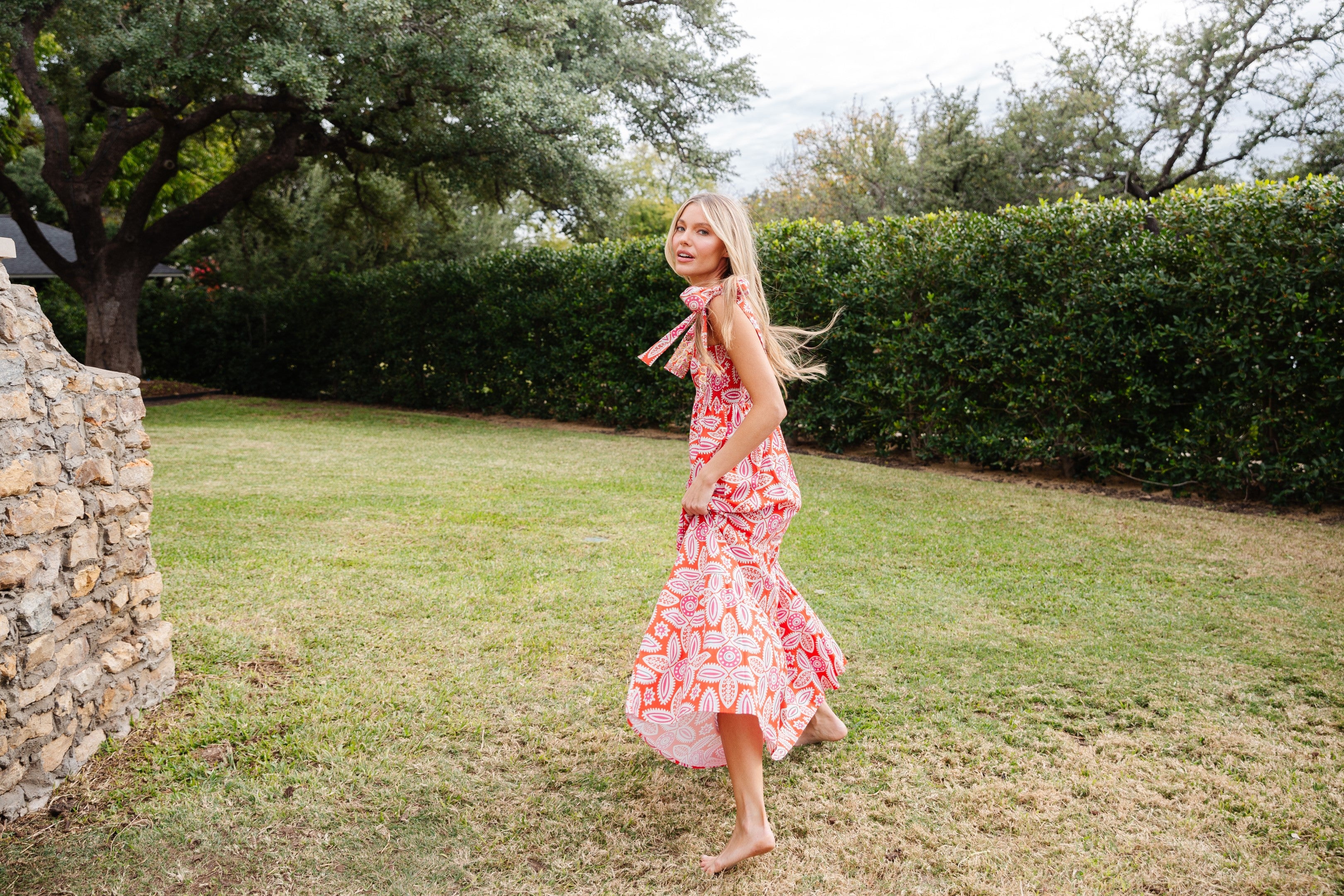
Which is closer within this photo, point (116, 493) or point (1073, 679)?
point (116, 493)

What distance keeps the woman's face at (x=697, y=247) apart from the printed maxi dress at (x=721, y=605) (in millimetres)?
85

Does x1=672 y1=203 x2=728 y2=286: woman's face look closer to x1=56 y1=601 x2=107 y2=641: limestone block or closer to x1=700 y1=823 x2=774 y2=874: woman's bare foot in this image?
x1=700 y1=823 x2=774 y2=874: woman's bare foot

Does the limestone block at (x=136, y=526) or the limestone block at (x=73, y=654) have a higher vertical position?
the limestone block at (x=136, y=526)

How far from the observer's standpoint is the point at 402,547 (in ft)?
18.7

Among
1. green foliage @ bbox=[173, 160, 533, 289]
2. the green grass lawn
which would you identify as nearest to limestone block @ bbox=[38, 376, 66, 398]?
the green grass lawn

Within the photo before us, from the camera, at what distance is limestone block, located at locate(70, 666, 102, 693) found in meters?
2.87

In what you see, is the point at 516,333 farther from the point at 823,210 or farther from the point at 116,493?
the point at 823,210

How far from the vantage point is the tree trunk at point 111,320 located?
15.0 m

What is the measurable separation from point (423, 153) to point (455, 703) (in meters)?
12.4

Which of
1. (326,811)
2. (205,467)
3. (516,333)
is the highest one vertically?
(516,333)

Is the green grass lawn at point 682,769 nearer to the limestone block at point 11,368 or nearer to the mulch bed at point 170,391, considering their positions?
the limestone block at point 11,368

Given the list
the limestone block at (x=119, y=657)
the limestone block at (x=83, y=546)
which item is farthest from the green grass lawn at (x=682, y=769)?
the limestone block at (x=83, y=546)

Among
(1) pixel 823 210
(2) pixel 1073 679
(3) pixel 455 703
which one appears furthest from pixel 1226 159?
(3) pixel 455 703

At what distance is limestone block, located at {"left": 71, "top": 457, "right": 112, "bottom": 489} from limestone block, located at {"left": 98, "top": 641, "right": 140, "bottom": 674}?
60cm
